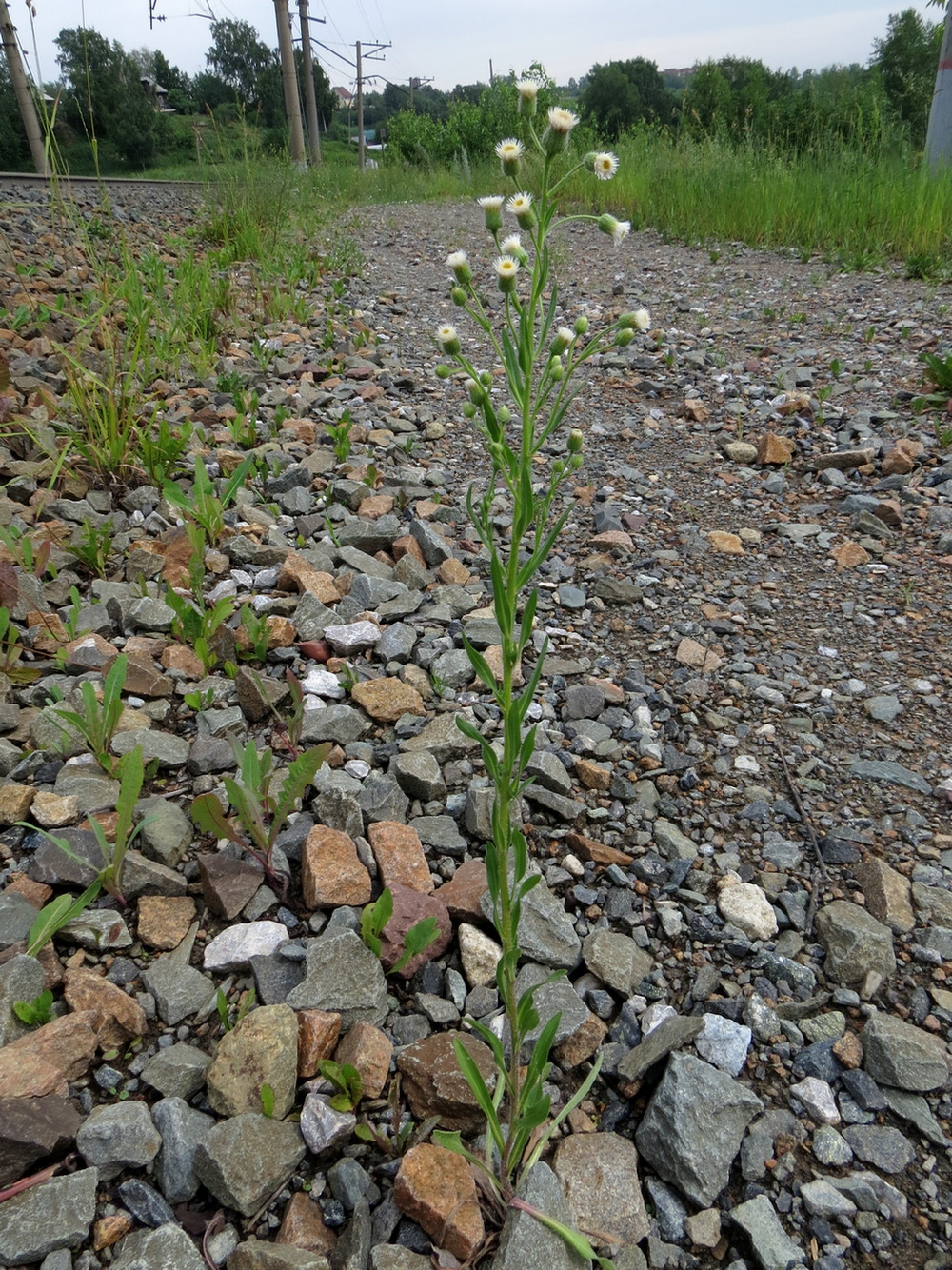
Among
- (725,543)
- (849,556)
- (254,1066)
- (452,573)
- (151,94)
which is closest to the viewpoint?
(254,1066)

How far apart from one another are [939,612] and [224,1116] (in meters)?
2.42

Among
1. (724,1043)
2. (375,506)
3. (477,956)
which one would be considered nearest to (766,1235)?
(724,1043)

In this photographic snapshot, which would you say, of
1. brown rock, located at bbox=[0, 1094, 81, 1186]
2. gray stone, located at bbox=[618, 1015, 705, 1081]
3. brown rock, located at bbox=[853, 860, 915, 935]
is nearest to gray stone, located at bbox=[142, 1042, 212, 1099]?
brown rock, located at bbox=[0, 1094, 81, 1186]

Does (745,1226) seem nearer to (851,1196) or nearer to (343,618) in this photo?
(851,1196)

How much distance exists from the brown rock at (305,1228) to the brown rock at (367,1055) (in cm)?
17

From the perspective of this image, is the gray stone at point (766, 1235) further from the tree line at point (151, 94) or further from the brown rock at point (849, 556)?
the tree line at point (151, 94)

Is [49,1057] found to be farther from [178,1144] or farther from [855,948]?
[855,948]

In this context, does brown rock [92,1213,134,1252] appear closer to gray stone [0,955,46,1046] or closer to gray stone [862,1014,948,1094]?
gray stone [0,955,46,1046]

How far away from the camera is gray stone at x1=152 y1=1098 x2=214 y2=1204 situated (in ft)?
3.84

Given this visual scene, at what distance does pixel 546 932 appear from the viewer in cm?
158

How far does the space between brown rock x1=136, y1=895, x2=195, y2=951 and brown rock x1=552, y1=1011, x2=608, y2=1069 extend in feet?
2.40

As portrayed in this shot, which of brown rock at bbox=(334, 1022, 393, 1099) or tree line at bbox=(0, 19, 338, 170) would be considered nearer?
brown rock at bbox=(334, 1022, 393, 1099)

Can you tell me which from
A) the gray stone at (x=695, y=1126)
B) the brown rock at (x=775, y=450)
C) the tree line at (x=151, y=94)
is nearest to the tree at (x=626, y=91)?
the tree line at (x=151, y=94)

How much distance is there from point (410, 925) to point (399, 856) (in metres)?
0.18
